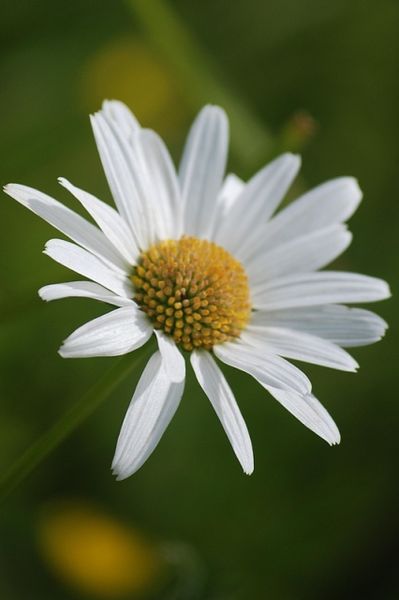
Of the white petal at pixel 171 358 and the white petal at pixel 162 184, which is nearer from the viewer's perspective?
the white petal at pixel 171 358

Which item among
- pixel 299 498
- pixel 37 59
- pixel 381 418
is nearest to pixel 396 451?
pixel 381 418

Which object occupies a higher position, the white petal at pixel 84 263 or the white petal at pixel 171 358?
the white petal at pixel 84 263

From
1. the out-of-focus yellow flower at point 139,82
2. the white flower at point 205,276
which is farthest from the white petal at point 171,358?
the out-of-focus yellow flower at point 139,82

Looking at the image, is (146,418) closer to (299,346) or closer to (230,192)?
(299,346)

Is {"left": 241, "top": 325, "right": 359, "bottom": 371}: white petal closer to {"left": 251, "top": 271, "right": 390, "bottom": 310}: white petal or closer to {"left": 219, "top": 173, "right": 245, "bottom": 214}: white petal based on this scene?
{"left": 251, "top": 271, "right": 390, "bottom": 310}: white petal

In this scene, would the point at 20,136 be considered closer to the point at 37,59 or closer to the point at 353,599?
the point at 37,59

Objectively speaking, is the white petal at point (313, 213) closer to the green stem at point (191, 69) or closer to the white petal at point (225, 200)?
the white petal at point (225, 200)

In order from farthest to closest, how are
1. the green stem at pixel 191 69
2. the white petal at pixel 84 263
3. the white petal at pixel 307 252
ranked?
the green stem at pixel 191 69, the white petal at pixel 307 252, the white petal at pixel 84 263
